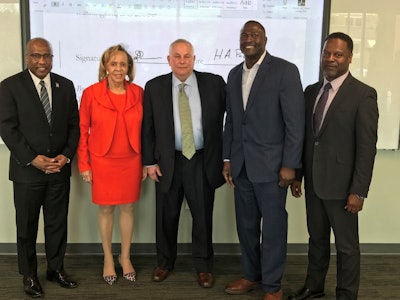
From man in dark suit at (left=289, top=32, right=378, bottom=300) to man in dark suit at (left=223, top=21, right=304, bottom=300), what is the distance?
0.38 ft

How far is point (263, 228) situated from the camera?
261 cm

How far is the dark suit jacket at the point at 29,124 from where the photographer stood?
254cm

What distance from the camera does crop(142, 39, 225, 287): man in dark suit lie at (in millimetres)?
2748

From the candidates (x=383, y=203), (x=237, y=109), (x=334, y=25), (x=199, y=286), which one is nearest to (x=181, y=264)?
(x=199, y=286)

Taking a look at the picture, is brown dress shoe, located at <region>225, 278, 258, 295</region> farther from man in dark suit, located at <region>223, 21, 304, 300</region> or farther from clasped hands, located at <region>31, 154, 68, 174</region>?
clasped hands, located at <region>31, 154, 68, 174</region>

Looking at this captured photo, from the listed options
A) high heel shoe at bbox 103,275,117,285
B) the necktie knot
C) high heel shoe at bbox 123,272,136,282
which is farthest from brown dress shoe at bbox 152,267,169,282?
the necktie knot

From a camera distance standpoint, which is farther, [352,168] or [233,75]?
[233,75]

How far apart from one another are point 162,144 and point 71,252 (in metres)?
1.38

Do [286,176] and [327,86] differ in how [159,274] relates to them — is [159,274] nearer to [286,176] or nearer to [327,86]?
[286,176]

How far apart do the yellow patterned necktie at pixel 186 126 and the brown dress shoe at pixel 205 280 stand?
86cm

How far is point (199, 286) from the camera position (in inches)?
116

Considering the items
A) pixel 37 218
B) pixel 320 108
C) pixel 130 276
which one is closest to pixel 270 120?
pixel 320 108

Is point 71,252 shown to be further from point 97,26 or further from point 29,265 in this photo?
point 97,26

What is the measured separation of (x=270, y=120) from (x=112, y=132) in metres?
1.00
